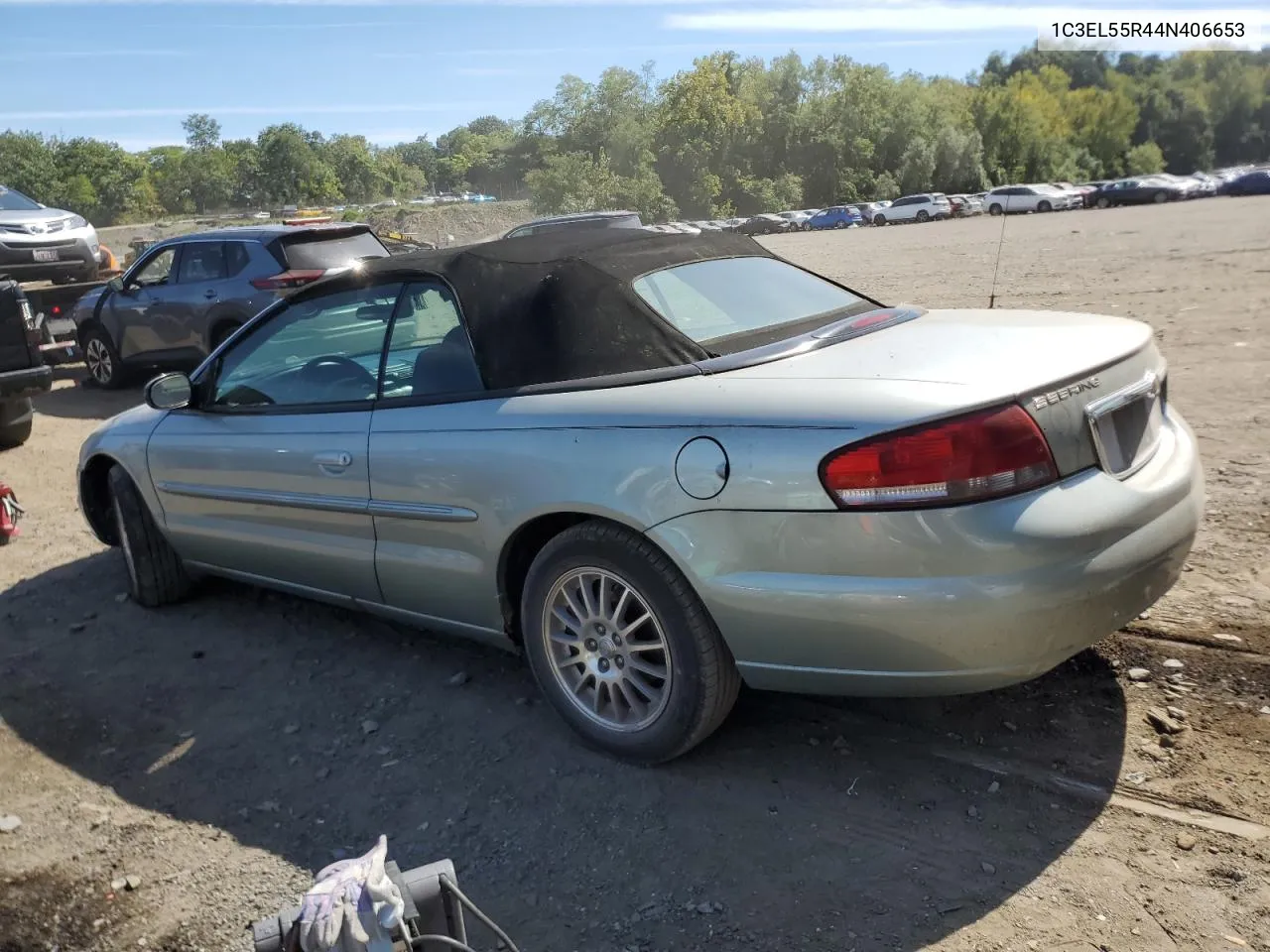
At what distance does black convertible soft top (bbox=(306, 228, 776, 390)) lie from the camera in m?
3.45

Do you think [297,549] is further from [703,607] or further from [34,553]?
[34,553]

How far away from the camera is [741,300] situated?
3.81 metres

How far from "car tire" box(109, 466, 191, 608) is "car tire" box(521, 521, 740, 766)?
2.46 metres

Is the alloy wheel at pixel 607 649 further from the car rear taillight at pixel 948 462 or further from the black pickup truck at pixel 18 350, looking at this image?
the black pickup truck at pixel 18 350

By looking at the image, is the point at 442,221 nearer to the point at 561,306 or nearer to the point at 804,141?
the point at 804,141

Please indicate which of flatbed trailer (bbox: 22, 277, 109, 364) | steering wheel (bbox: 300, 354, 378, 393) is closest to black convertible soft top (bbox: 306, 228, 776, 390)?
steering wheel (bbox: 300, 354, 378, 393)

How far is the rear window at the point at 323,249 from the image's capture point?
33.3 feet

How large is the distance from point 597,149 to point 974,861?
94707mm

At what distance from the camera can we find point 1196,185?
6141 centimetres

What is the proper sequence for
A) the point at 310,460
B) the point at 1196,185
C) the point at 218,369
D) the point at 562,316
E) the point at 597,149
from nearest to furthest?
the point at 562,316 → the point at 310,460 → the point at 218,369 → the point at 1196,185 → the point at 597,149

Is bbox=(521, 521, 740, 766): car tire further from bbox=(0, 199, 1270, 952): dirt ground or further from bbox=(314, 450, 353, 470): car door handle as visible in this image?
bbox=(314, 450, 353, 470): car door handle

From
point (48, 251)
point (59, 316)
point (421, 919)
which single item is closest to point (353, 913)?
point (421, 919)

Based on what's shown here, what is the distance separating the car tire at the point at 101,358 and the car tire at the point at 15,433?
2.38 metres

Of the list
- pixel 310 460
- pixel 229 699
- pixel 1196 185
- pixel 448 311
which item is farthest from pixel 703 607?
pixel 1196 185
